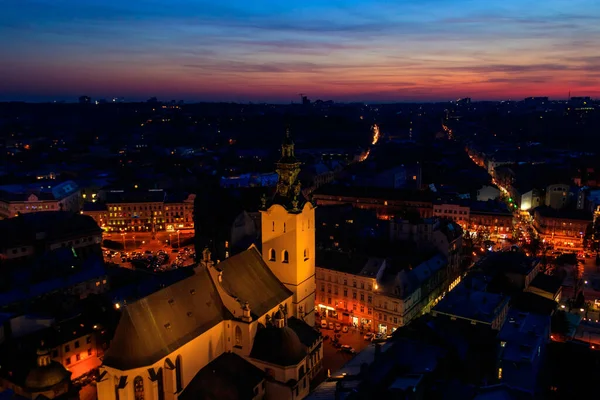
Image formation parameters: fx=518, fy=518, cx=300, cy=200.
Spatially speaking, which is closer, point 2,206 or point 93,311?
point 93,311

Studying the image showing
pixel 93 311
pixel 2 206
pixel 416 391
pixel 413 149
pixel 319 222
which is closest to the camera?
pixel 416 391

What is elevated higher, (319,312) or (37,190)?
(37,190)

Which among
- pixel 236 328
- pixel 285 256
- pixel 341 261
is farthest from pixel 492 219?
pixel 236 328

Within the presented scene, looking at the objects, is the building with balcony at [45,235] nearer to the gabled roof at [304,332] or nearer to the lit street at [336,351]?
the lit street at [336,351]

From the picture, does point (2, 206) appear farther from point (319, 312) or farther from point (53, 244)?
point (319, 312)

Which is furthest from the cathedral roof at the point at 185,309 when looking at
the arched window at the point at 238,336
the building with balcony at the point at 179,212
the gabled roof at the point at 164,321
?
the building with balcony at the point at 179,212

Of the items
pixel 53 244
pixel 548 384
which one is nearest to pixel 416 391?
pixel 548 384
